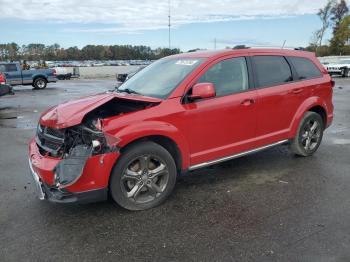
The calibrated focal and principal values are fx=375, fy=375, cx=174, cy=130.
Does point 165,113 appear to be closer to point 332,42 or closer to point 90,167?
point 90,167

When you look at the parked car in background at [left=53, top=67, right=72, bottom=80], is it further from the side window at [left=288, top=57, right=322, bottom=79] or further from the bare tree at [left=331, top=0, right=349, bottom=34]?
the bare tree at [left=331, top=0, right=349, bottom=34]

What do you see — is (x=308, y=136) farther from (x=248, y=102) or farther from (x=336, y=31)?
(x=336, y=31)

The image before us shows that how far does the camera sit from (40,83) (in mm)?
22750

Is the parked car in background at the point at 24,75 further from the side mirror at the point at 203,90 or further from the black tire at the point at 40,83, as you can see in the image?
the side mirror at the point at 203,90

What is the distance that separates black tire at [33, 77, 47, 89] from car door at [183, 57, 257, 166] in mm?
19844

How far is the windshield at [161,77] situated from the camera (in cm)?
459

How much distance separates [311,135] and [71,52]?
345ft

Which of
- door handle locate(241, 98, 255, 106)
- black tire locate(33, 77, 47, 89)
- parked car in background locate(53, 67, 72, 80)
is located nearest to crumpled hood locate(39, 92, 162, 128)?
door handle locate(241, 98, 255, 106)

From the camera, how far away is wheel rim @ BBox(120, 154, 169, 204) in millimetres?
4062

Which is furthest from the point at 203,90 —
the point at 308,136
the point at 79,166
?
the point at 308,136

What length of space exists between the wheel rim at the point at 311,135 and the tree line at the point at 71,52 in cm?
6944

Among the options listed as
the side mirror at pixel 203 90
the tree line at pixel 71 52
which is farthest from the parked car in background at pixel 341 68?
the tree line at pixel 71 52

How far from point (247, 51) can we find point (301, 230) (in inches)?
102

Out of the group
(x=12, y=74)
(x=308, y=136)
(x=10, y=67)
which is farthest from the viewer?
(x=10, y=67)
